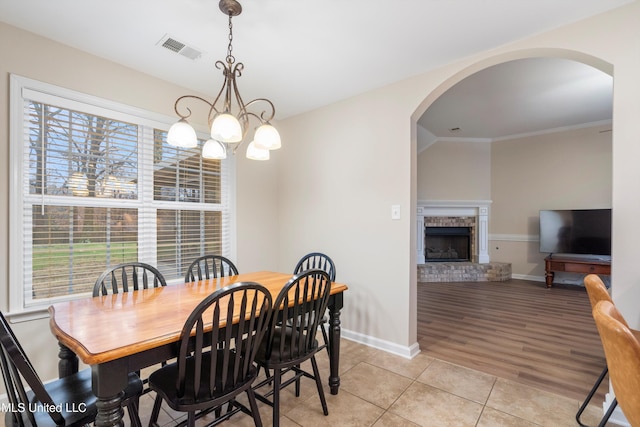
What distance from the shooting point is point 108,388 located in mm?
1091

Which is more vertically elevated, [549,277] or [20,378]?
[20,378]

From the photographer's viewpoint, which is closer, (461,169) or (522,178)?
(522,178)

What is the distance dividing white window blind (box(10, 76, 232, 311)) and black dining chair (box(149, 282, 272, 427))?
4.55 feet

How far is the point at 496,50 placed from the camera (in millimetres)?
2221

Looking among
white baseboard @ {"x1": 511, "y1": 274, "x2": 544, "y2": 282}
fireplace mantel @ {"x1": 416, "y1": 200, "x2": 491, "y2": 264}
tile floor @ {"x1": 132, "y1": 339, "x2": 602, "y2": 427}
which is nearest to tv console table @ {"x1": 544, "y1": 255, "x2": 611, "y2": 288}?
white baseboard @ {"x1": 511, "y1": 274, "x2": 544, "y2": 282}

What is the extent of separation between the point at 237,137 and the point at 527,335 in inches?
135

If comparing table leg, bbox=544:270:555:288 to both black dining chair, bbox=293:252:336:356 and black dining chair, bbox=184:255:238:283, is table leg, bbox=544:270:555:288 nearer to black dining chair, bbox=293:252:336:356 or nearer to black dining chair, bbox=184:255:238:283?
black dining chair, bbox=293:252:336:356

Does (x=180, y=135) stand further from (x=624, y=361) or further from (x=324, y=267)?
(x=624, y=361)

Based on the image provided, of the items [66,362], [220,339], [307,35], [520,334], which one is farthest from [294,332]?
[520,334]

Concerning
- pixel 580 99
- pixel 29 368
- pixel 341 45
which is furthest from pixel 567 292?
pixel 29 368

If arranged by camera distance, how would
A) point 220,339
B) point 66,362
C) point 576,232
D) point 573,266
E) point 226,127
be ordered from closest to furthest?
point 220,339 < point 66,362 < point 226,127 < point 573,266 < point 576,232

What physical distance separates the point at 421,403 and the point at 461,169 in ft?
17.0

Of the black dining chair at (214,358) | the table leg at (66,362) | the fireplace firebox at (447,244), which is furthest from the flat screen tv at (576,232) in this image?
the table leg at (66,362)

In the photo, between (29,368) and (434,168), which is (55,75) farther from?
(434,168)
